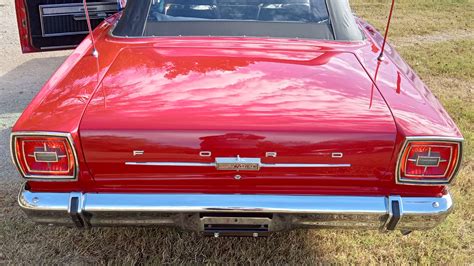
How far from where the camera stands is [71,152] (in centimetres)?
184

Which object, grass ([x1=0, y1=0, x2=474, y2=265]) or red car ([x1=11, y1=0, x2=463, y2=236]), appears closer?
red car ([x1=11, y1=0, x2=463, y2=236])

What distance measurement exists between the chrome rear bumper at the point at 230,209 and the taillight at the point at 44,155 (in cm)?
11

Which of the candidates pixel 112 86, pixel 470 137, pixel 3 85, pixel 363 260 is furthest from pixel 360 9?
pixel 112 86

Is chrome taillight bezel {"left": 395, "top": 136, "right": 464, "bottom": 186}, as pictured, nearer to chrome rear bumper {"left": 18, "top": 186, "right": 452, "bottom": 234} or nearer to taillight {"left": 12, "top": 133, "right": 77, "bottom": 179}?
chrome rear bumper {"left": 18, "top": 186, "right": 452, "bottom": 234}

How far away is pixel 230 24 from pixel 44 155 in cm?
127

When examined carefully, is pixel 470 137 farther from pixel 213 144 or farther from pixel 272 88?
pixel 213 144

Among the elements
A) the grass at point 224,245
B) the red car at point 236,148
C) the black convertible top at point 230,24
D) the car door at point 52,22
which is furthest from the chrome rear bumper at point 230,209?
the car door at point 52,22

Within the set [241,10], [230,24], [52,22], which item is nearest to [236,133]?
[230,24]

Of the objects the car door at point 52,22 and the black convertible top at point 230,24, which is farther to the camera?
the car door at point 52,22

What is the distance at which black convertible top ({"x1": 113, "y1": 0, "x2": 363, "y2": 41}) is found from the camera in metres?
2.57

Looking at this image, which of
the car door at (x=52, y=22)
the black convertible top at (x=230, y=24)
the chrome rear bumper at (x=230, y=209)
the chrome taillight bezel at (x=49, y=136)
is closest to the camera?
the chrome taillight bezel at (x=49, y=136)

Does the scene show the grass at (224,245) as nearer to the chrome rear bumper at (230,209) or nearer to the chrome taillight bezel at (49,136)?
the chrome rear bumper at (230,209)

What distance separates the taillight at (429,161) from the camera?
1.87 m

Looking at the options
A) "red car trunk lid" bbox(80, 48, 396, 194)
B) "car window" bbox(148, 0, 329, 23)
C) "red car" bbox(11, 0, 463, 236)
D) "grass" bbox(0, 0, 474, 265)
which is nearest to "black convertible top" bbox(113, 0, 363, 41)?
"car window" bbox(148, 0, 329, 23)
